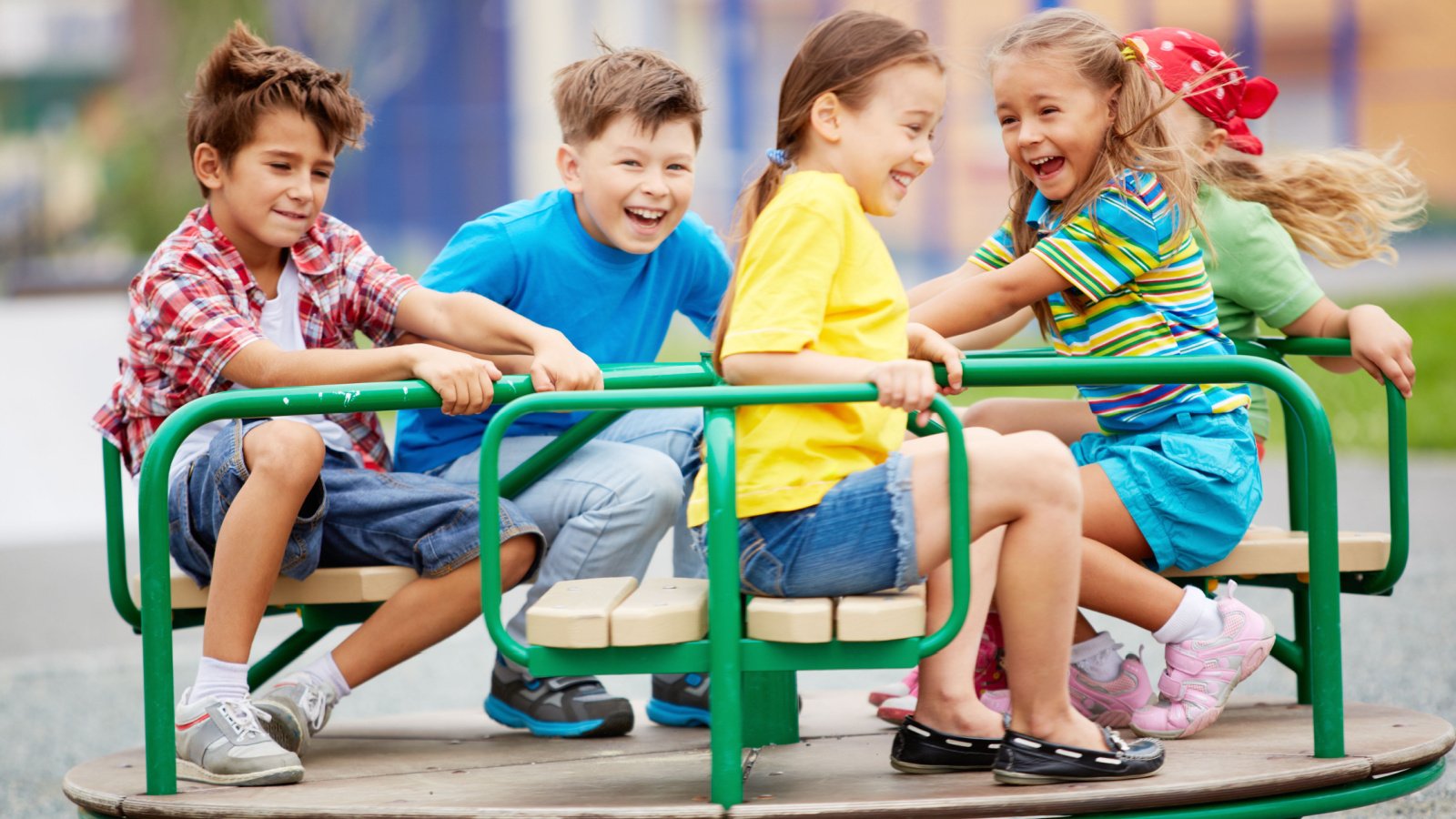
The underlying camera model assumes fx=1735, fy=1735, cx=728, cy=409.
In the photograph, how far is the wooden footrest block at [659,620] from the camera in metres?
2.61

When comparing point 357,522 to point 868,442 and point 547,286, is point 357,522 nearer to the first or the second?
point 547,286

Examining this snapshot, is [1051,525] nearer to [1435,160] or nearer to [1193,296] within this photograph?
[1193,296]

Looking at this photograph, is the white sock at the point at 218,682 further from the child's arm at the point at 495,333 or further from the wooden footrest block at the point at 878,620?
the wooden footrest block at the point at 878,620

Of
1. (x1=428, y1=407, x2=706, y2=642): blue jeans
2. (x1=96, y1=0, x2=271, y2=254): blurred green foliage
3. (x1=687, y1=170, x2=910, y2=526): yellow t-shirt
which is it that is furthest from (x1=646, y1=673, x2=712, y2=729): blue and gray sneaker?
(x1=96, y1=0, x2=271, y2=254): blurred green foliage

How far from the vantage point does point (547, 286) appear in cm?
370

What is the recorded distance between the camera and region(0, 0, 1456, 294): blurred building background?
Result: 1711 centimetres

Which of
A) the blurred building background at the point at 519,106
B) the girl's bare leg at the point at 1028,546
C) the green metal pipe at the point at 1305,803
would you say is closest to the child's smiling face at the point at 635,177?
the girl's bare leg at the point at 1028,546

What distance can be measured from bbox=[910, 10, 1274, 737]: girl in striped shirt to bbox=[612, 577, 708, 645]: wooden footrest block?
0.85 m

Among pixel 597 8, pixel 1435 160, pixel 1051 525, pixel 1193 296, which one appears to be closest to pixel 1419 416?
pixel 1435 160

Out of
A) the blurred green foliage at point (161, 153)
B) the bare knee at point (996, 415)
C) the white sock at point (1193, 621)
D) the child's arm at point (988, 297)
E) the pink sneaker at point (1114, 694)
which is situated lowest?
the pink sneaker at point (1114, 694)

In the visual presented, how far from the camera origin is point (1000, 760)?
2754mm

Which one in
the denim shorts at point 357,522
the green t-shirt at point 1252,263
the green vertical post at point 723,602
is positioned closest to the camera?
the green vertical post at point 723,602

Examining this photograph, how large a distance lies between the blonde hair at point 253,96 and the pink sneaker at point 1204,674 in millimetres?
1919

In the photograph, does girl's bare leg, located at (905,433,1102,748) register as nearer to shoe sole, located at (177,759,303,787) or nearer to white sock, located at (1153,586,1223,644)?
white sock, located at (1153,586,1223,644)
